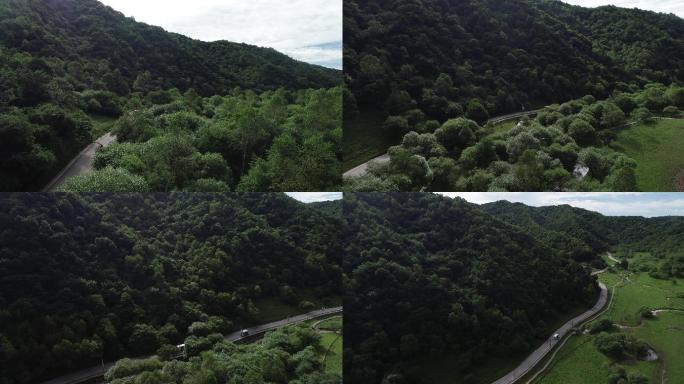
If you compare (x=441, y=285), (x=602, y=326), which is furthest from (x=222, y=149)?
(x=602, y=326)

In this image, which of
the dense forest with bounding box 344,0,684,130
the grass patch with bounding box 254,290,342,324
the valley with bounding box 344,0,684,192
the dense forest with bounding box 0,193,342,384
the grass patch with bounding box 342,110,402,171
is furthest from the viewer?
the grass patch with bounding box 254,290,342,324

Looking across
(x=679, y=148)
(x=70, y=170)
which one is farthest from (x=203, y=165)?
(x=679, y=148)

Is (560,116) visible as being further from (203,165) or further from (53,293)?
(53,293)

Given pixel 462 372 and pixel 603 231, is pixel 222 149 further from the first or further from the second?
pixel 603 231

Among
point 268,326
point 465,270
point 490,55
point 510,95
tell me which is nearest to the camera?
Result: point 465,270

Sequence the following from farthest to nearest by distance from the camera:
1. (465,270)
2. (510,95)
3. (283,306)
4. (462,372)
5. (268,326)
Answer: (510,95) → (283,306) → (268,326) → (465,270) → (462,372)

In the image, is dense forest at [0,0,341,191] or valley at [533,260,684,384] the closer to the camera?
dense forest at [0,0,341,191]

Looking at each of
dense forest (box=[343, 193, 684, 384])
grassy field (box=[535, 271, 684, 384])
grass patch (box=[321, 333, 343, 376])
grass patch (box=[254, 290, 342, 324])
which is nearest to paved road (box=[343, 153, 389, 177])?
dense forest (box=[343, 193, 684, 384])

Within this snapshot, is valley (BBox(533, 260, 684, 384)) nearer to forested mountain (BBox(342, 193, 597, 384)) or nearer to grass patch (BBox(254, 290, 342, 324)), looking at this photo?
forested mountain (BBox(342, 193, 597, 384))
